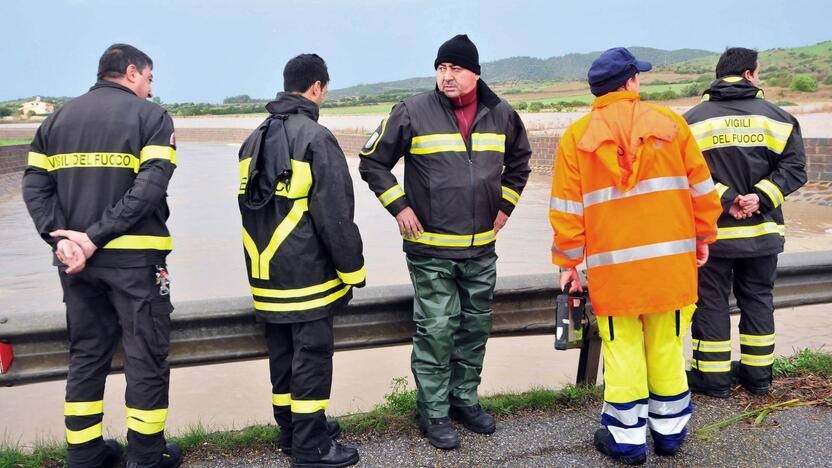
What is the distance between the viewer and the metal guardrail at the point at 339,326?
3.46 m

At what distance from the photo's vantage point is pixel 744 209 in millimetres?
4074

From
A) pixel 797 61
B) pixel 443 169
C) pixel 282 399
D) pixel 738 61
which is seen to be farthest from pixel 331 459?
pixel 797 61

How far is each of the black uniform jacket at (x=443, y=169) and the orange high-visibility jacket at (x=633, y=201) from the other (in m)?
0.48

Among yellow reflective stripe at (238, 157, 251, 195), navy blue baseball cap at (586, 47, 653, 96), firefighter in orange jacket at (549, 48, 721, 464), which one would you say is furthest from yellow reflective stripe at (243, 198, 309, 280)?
navy blue baseball cap at (586, 47, 653, 96)

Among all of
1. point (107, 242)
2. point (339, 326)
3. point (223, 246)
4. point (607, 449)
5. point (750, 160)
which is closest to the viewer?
point (107, 242)

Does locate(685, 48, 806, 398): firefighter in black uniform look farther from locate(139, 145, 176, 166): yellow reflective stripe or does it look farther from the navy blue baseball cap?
locate(139, 145, 176, 166): yellow reflective stripe

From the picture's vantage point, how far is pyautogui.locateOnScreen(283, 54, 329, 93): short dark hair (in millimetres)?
3518

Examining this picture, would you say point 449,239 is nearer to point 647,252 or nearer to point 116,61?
point 647,252

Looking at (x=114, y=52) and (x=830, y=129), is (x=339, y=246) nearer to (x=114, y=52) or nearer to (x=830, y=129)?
(x=114, y=52)

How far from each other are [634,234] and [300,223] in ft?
5.09

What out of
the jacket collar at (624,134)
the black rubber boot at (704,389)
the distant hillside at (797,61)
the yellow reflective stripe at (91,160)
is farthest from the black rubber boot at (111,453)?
the distant hillside at (797,61)

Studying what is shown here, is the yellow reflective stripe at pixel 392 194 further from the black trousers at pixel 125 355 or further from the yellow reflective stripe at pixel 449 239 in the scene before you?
the black trousers at pixel 125 355

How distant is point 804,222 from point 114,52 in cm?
1197

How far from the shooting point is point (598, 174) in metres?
3.35
